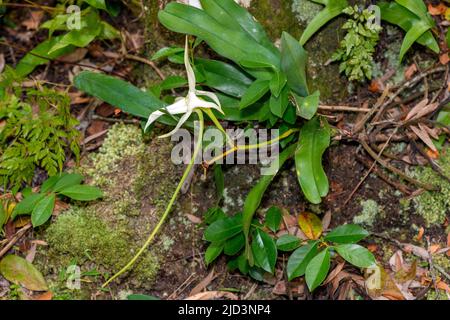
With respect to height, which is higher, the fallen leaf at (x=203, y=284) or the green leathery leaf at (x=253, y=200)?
the green leathery leaf at (x=253, y=200)

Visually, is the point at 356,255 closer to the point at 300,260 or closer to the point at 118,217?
the point at 300,260

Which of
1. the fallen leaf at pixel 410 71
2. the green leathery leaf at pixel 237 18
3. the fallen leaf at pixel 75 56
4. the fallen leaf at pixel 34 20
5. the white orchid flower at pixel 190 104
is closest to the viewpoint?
the white orchid flower at pixel 190 104

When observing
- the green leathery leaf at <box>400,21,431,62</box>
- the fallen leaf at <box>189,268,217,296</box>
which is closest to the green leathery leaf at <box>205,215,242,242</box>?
the fallen leaf at <box>189,268,217,296</box>

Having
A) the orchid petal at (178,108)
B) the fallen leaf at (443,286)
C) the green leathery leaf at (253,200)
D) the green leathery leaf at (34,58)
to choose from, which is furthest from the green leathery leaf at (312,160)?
the green leathery leaf at (34,58)

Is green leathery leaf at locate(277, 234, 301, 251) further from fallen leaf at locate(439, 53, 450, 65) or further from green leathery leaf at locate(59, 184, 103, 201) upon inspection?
fallen leaf at locate(439, 53, 450, 65)

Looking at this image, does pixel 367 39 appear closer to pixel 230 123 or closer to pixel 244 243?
pixel 230 123

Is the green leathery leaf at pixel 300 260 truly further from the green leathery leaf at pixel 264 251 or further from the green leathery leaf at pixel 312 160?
the green leathery leaf at pixel 312 160

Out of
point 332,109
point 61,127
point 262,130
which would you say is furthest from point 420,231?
point 61,127
